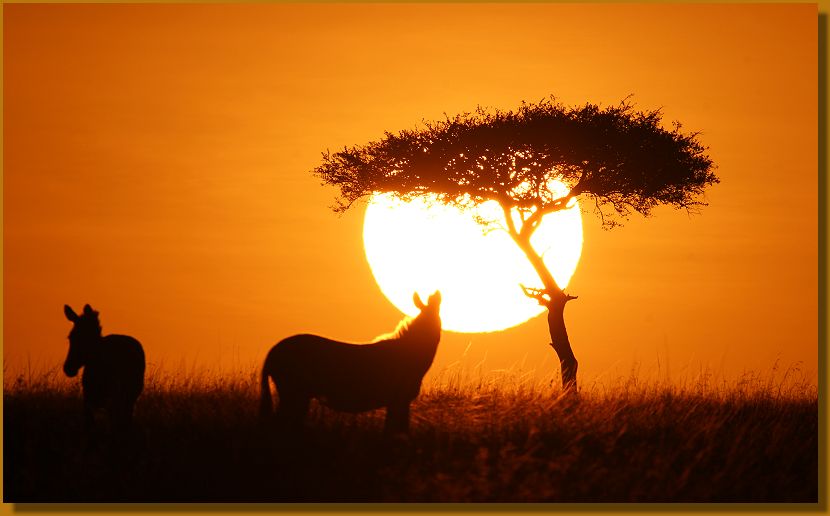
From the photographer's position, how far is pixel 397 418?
627 inches

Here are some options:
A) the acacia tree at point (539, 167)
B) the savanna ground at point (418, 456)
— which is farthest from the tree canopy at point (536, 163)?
the savanna ground at point (418, 456)

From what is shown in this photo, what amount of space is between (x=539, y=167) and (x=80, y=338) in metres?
11.7

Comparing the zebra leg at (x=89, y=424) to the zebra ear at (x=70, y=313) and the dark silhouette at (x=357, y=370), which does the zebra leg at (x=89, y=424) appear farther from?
the dark silhouette at (x=357, y=370)

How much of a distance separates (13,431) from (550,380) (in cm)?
1008

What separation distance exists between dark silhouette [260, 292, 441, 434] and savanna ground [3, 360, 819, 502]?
50 cm

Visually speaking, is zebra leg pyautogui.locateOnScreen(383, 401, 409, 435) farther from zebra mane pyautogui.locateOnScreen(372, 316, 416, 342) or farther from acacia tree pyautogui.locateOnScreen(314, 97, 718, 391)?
acacia tree pyautogui.locateOnScreen(314, 97, 718, 391)

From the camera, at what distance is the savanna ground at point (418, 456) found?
14.5 m

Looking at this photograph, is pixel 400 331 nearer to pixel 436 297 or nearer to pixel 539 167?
pixel 436 297

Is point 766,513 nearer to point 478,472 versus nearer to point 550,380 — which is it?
point 478,472

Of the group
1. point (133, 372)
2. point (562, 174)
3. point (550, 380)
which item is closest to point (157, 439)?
point (133, 372)

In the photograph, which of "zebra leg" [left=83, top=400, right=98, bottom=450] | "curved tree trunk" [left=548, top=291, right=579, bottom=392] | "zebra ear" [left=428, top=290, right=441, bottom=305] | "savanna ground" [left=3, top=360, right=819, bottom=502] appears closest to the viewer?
"savanna ground" [left=3, top=360, right=819, bottom=502]

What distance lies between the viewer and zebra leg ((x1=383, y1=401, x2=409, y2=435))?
15.9 m

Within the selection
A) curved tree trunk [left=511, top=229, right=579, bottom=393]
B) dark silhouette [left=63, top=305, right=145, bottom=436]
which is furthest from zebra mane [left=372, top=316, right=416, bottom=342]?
curved tree trunk [left=511, top=229, right=579, bottom=393]

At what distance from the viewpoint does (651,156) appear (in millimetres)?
24797
